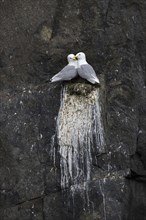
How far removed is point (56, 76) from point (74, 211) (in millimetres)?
1390

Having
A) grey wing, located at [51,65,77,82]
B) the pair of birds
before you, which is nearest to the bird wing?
Answer: the pair of birds

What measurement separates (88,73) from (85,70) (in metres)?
0.05

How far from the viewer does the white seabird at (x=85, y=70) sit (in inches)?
434

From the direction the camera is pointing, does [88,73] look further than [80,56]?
No

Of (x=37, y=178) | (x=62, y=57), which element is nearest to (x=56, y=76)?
(x=62, y=57)

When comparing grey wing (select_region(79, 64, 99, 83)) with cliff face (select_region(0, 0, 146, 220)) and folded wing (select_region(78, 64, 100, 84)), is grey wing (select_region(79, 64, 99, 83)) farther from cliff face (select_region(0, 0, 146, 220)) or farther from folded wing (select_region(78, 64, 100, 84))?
cliff face (select_region(0, 0, 146, 220))

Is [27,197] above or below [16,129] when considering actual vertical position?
below

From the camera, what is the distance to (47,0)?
450 inches

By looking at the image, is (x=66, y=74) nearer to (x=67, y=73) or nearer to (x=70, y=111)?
(x=67, y=73)

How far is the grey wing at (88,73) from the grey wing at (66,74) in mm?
82

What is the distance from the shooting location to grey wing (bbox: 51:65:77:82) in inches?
437

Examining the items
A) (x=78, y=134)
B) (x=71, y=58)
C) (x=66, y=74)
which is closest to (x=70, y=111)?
(x=78, y=134)

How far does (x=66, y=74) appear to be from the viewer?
11.1m

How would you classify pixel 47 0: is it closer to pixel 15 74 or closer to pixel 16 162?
pixel 15 74
